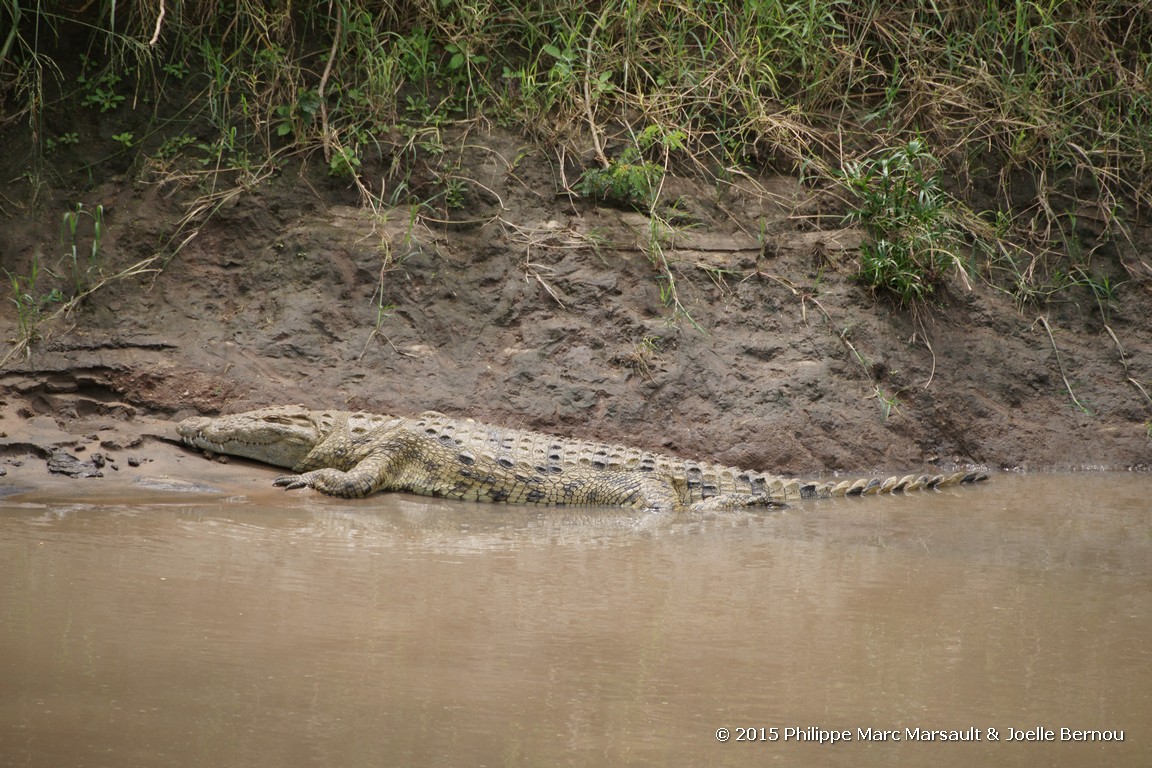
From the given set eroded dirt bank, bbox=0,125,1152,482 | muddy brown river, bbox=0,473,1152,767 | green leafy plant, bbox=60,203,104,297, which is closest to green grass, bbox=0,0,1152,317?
eroded dirt bank, bbox=0,125,1152,482

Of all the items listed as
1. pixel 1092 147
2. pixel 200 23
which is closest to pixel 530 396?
pixel 200 23

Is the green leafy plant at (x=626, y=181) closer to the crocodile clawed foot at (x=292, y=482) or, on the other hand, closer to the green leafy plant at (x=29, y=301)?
the crocodile clawed foot at (x=292, y=482)

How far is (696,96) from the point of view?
7.77 meters

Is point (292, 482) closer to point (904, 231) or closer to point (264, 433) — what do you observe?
point (264, 433)

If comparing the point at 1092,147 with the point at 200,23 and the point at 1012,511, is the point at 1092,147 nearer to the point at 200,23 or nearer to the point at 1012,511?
the point at 1012,511

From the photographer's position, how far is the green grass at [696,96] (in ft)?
23.3

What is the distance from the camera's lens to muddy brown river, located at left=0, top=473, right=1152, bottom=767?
2.38m

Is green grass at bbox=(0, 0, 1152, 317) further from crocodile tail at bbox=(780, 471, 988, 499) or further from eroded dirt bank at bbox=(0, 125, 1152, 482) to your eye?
crocodile tail at bbox=(780, 471, 988, 499)

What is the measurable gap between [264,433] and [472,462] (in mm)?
1108

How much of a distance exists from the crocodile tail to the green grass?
1.40m

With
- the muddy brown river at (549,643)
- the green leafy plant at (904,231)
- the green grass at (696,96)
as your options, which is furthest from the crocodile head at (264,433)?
the green leafy plant at (904,231)

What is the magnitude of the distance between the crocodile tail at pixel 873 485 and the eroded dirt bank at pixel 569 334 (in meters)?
0.44

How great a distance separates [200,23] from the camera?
720 centimetres

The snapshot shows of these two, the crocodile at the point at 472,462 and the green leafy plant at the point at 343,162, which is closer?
the crocodile at the point at 472,462
